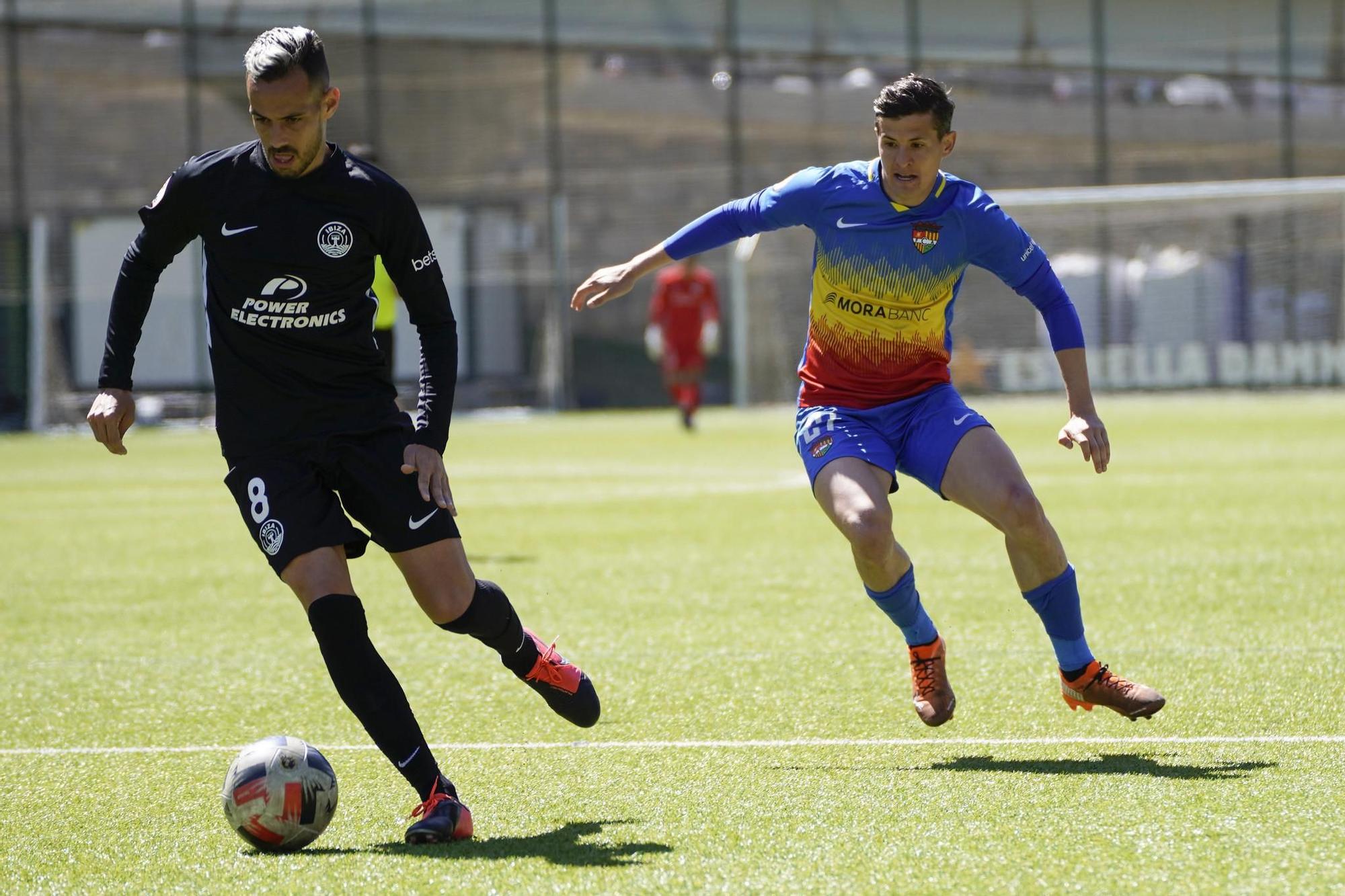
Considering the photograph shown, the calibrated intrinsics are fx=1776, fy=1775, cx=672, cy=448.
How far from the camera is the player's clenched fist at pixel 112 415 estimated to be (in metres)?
4.21

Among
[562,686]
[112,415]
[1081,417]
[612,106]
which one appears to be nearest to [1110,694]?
[1081,417]

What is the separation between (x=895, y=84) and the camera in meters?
4.96

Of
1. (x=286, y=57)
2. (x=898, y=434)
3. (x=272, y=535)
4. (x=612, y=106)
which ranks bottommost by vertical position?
(x=272, y=535)

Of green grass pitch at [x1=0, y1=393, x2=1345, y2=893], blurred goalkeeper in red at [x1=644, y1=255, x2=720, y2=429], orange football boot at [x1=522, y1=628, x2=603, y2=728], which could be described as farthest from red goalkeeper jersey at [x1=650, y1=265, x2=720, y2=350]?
orange football boot at [x1=522, y1=628, x2=603, y2=728]

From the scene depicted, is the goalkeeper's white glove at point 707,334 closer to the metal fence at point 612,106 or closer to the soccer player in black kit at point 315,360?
the metal fence at point 612,106

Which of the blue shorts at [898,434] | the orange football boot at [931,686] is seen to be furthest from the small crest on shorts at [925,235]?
the orange football boot at [931,686]

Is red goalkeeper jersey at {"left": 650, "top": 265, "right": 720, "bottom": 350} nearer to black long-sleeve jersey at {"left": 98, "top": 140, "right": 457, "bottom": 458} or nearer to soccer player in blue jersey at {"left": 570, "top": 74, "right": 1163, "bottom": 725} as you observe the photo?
soccer player in blue jersey at {"left": 570, "top": 74, "right": 1163, "bottom": 725}

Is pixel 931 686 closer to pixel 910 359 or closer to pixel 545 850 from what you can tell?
pixel 910 359

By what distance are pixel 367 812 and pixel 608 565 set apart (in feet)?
16.5

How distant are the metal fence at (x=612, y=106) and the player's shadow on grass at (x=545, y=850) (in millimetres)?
24824

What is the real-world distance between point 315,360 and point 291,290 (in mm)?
178

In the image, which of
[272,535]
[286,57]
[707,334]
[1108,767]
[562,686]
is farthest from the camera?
[707,334]

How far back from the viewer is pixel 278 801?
3828 mm

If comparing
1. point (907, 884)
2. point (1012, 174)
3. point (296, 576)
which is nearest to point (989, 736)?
point (907, 884)
